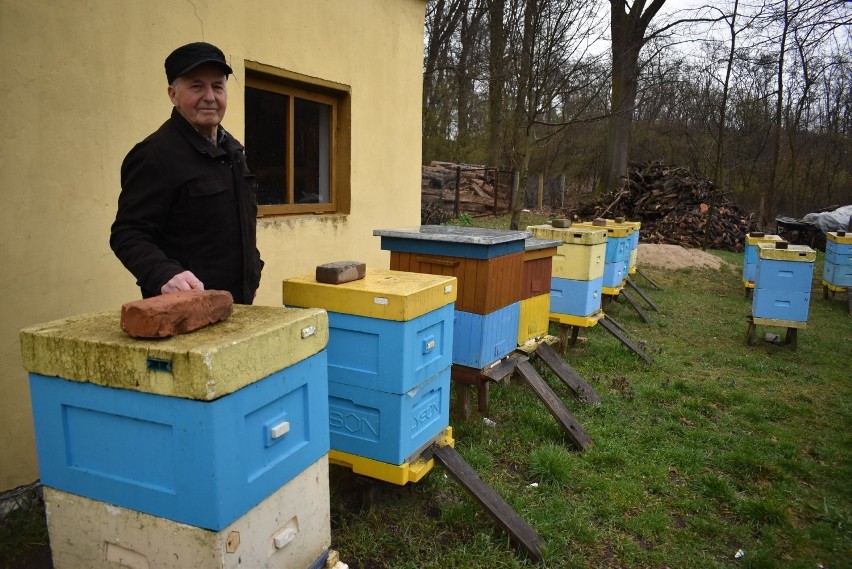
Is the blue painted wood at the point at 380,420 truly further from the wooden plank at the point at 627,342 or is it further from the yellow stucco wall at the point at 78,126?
the wooden plank at the point at 627,342

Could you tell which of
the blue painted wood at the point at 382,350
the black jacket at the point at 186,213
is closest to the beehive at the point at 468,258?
the blue painted wood at the point at 382,350

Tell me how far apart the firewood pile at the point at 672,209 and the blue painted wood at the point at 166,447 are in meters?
15.0

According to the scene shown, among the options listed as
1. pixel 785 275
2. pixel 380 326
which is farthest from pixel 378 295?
pixel 785 275

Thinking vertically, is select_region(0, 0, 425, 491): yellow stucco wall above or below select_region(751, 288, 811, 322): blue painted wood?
above

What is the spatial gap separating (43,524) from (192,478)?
75.9 inches

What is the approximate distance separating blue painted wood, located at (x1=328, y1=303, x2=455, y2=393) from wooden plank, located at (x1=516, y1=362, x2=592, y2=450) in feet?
5.44

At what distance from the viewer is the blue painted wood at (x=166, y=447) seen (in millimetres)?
1476

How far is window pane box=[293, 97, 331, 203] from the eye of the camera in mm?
4895

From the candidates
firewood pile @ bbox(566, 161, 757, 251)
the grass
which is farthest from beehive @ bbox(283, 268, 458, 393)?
firewood pile @ bbox(566, 161, 757, 251)

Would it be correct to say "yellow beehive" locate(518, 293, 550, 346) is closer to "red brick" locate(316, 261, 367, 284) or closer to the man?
"red brick" locate(316, 261, 367, 284)

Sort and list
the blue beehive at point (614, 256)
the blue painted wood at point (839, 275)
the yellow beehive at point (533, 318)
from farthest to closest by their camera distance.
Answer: the blue painted wood at point (839, 275) < the blue beehive at point (614, 256) < the yellow beehive at point (533, 318)

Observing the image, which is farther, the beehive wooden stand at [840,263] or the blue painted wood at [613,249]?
the beehive wooden stand at [840,263]

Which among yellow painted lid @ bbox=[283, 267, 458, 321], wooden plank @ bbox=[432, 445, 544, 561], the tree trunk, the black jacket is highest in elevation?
the tree trunk

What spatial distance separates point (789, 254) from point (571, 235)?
2778 millimetres
